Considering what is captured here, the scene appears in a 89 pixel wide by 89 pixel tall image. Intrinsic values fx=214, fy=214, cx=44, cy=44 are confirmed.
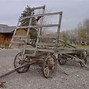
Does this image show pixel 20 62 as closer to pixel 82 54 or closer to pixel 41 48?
pixel 41 48

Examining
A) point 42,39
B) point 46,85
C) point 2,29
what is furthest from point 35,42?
point 2,29

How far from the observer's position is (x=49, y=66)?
7.97 meters

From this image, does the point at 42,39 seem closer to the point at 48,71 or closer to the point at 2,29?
the point at 48,71

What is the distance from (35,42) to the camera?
Result: 8.52 m

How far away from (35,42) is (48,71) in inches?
52.8

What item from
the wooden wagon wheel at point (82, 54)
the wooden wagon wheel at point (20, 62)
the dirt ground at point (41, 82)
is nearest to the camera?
the dirt ground at point (41, 82)

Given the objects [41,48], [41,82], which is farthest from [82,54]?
[41,82]

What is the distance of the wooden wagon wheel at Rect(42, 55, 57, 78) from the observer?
7.71 metres

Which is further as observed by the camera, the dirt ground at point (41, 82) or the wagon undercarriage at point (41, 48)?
the wagon undercarriage at point (41, 48)

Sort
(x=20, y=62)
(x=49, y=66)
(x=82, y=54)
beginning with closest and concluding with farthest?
(x=49, y=66) → (x=20, y=62) → (x=82, y=54)

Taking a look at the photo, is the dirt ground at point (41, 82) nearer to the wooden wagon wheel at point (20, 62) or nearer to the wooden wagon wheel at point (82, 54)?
the wooden wagon wheel at point (20, 62)

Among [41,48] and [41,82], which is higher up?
[41,48]

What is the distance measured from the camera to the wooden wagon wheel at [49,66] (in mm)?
7707

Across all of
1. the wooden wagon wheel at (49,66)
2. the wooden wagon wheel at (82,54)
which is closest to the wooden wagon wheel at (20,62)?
the wooden wagon wheel at (49,66)
